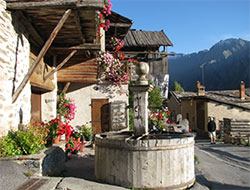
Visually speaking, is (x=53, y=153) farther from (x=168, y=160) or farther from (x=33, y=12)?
(x=33, y=12)

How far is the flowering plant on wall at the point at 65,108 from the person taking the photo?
9086 millimetres

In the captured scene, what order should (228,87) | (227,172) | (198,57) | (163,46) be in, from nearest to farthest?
(227,172) < (163,46) < (228,87) < (198,57)

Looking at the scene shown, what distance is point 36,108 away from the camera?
24.9 feet

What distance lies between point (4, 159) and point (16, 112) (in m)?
1.15

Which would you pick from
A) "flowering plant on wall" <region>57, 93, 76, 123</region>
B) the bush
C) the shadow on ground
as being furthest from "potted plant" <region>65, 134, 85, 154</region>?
the bush

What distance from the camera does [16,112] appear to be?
201 inches

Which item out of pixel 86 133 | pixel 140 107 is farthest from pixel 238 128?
pixel 140 107

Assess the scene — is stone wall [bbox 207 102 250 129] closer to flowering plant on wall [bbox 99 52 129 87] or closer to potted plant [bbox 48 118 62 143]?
flowering plant on wall [bbox 99 52 129 87]

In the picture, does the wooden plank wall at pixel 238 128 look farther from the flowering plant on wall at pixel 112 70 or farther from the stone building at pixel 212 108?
the flowering plant on wall at pixel 112 70

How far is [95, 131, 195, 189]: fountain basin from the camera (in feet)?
12.8

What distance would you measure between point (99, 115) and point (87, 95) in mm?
963

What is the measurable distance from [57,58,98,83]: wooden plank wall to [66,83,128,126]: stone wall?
0.82m

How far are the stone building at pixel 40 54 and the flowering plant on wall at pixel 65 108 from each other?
1.21 feet

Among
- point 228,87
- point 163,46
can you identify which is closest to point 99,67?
point 163,46
